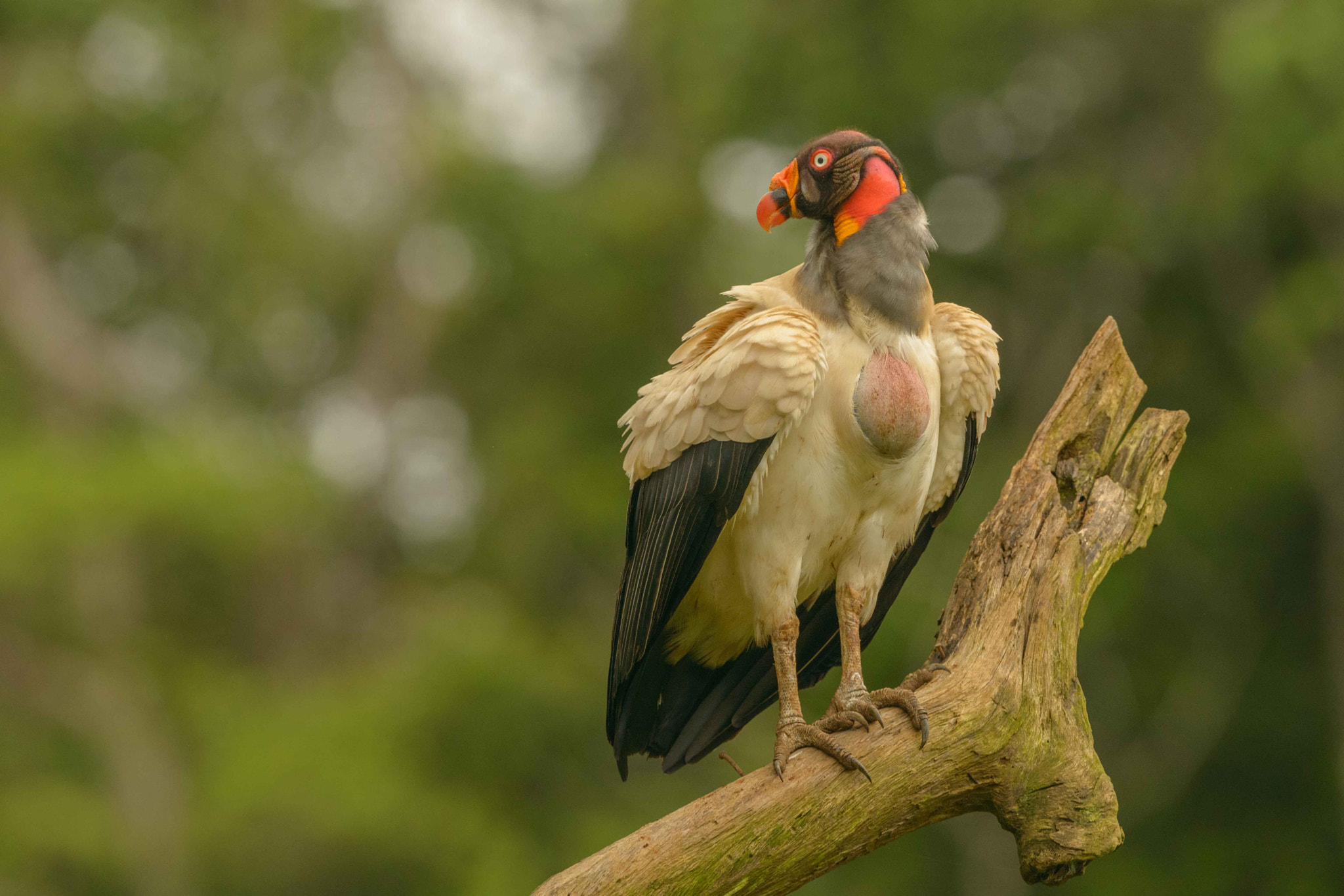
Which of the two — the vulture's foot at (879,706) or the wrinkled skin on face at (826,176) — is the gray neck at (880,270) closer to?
Result: the wrinkled skin on face at (826,176)

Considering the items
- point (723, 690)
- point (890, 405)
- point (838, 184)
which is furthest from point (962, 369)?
point (723, 690)

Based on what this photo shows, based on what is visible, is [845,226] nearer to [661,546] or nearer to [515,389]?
[661,546]

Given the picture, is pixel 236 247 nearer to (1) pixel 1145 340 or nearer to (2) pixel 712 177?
(2) pixel 712 177

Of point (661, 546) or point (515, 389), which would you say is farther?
point (515, 389)

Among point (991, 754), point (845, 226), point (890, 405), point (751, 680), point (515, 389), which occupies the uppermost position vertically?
point (515, 389)

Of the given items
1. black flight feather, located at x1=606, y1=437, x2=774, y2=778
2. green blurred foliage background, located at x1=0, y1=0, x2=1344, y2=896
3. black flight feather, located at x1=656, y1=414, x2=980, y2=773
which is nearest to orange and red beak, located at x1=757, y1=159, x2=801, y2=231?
black flight feather, located at x1=606, y1=437, x2=774, y2=778

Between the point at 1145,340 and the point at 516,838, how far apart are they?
7683 mm

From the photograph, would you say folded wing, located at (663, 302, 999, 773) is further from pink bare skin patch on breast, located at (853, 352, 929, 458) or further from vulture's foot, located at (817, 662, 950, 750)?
vulture's foot, located at (817, 662, 950, 750)

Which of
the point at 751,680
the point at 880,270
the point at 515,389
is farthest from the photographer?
the point at 515,389

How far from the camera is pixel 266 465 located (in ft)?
38.4

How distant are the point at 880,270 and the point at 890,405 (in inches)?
15.4

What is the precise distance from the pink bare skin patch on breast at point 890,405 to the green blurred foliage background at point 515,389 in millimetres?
5882

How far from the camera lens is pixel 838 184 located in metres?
3.58

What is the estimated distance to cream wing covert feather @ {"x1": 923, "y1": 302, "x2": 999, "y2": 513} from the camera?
3.65 metres
